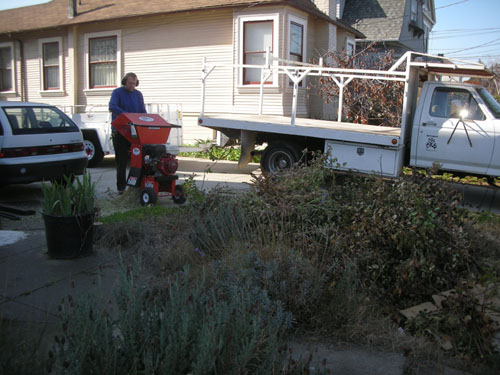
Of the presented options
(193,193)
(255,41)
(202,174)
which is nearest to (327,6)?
(255,41)

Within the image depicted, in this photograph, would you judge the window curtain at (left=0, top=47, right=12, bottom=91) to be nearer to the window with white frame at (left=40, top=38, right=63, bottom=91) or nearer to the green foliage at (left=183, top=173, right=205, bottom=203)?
the window with white frame at (left=40, top=38, right=63, bottom=91)

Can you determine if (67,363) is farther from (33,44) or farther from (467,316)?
(33,44)

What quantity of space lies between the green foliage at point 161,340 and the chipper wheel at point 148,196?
4.27 meters

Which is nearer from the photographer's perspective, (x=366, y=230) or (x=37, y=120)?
(x=366, y=230)

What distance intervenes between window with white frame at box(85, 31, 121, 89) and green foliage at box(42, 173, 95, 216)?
1235 centimetres

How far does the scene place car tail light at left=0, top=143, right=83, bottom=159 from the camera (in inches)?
288

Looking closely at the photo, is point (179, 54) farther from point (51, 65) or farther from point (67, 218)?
point (67, 218)

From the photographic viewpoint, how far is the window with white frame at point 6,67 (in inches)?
752

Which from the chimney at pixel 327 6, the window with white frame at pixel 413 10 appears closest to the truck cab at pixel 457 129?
the chimney at pixel 327 6

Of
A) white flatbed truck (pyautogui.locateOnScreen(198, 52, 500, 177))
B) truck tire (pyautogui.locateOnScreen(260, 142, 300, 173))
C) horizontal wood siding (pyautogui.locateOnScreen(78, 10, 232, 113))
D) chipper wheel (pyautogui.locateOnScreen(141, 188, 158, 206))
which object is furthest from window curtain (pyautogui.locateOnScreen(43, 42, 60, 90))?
chipper wheel (pyautogui.locateOnScreen(141, 188, 158, 206))

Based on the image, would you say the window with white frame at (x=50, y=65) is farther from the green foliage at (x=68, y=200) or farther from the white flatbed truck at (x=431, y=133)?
the green foliage at (x=68, y=200)

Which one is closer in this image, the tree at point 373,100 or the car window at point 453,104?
the car window at point 453,104

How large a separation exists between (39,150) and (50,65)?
38.9ft

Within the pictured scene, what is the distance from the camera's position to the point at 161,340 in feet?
7.44
